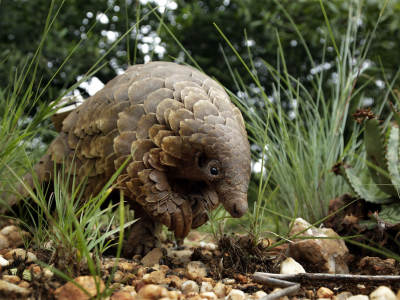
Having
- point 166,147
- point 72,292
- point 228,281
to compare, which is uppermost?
point 166,147

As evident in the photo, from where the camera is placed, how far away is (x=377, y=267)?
160cm

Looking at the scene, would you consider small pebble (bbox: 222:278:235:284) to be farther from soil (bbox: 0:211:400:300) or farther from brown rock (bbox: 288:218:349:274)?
brown rock (bbox: 288:218:349:274)

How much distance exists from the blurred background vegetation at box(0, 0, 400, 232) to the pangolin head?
2.11 metres

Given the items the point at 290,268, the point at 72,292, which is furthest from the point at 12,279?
the point at 290,268

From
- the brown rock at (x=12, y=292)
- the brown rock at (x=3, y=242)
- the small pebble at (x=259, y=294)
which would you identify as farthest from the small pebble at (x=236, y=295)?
the brown rock at (x=3, y=242)

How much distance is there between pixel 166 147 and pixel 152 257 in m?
0.55

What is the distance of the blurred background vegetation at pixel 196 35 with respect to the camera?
371 centimetres

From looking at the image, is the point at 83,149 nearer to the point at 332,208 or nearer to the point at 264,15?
the point at 332,208

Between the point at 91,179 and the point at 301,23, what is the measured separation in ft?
10.6

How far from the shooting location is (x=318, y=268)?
5.54ft

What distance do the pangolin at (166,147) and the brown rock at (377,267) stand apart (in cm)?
63

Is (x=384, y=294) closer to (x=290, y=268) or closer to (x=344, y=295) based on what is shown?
(x=344, y=295)

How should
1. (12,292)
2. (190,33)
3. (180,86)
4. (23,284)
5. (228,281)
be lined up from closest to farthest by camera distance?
(12,292) → (23,284) → (228,281) → (180,86) → (190,33)

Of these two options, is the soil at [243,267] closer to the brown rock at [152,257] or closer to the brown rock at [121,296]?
the brown rock at [152,257]
